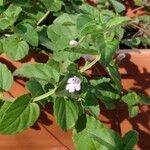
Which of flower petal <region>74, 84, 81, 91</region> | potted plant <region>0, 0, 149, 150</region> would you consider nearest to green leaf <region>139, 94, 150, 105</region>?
potted plant <region>0, 0, 149, 150</region>

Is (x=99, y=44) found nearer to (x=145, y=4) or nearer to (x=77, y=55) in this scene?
(x=77, y=55)

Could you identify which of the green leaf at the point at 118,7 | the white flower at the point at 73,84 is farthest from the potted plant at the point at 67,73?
the green leaf at the point at 118,7

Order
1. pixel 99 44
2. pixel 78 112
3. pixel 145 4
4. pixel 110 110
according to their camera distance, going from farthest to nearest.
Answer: pixel 145 4 < pixel 110 110 < pixel 78 112 < pixel 99 44

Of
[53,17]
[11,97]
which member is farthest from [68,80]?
[53,17]

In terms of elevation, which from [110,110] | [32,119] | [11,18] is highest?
[11,18]

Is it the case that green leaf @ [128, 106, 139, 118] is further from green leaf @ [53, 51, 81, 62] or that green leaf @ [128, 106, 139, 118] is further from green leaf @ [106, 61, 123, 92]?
green leaf @ [53, 51, 81, 62]

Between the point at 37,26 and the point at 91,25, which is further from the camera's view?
the point at 37,26

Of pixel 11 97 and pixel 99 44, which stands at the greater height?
pixel 99 44
